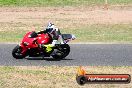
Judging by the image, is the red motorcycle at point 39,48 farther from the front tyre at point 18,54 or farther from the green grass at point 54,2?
the green grass at point 54,2

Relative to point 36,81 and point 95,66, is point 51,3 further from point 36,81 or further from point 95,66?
point 36,81

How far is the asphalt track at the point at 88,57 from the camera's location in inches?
629

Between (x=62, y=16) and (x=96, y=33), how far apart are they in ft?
22.4

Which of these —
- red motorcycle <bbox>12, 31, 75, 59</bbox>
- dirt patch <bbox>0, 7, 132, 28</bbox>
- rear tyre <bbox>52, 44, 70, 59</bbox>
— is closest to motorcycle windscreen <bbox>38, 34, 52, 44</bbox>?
red motorcycle <bbox>12, 31, 75, 59</bbox>

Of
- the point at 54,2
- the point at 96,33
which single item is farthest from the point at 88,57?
the point at 54,2

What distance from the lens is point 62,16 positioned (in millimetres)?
31734

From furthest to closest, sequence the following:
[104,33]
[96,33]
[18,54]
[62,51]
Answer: [104,33], [96,33], [62,51], [18,54]

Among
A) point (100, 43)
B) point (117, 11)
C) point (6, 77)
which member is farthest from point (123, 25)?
point (6, 77)

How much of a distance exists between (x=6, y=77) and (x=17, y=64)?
2782 millimetres

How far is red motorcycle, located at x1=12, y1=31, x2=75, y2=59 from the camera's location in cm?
1677

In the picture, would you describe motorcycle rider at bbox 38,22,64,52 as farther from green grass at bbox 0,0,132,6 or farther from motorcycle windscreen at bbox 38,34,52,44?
green grass at bbox 0,0,132,6

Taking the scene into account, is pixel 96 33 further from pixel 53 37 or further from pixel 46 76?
pixel 46 76

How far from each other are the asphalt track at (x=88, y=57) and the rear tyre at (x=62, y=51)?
174 mm

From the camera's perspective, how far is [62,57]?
16797 millimetres
